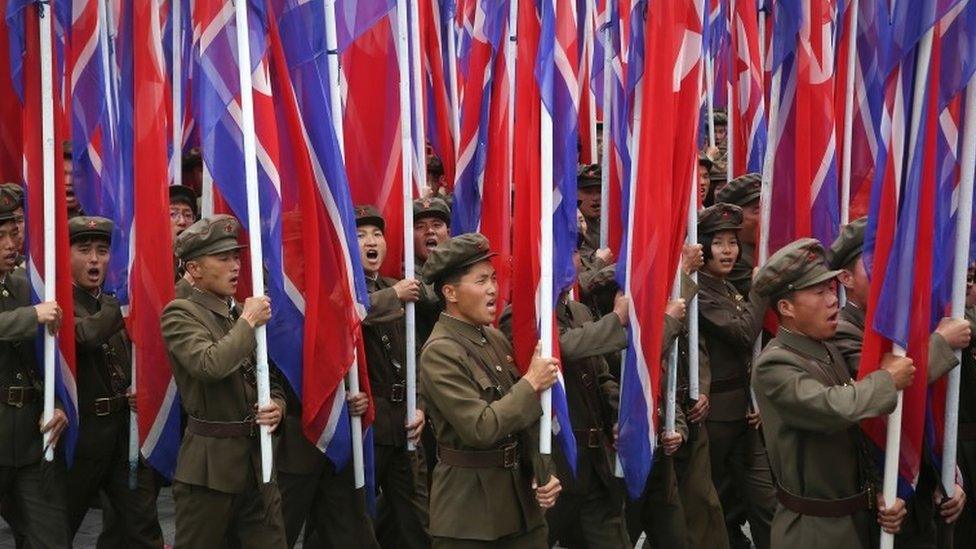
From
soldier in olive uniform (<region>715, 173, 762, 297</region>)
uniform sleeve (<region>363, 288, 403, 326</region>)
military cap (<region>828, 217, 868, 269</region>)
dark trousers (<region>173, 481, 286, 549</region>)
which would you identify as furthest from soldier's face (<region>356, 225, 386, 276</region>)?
military cap (<region>828, 217, 868, 269</region>)

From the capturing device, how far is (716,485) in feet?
29.2

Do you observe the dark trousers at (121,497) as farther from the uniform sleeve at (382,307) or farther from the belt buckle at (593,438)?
the belt buckle at (593,438)

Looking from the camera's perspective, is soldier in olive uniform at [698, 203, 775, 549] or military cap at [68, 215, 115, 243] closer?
military cap at [68, 215, 115, 243]

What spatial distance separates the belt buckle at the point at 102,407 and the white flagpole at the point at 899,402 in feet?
14.0

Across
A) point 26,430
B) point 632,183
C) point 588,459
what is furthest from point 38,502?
point 632,183

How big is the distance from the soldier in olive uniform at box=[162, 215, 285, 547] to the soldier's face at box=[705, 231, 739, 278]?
9.59 feet

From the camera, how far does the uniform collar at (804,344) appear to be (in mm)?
6176

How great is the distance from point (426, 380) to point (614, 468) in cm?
166

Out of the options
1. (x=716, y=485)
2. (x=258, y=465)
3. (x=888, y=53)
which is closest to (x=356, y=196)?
(x=258, y=465)

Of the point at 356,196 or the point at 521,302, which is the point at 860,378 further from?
the point at 356,196

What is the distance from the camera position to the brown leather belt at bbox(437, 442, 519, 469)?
21.1 ft

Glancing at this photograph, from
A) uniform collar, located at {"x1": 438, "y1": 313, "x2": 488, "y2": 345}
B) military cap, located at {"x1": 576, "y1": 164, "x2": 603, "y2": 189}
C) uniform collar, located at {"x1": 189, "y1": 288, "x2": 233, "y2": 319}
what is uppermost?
military cap, located at {"x1": 576, "y1": 164, "x2": 603, "y2": 189}

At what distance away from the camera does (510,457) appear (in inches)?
255

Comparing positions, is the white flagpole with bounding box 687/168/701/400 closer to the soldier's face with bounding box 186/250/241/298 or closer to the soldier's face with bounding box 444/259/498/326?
the soldier's face with bounding box 444/259/498/326
